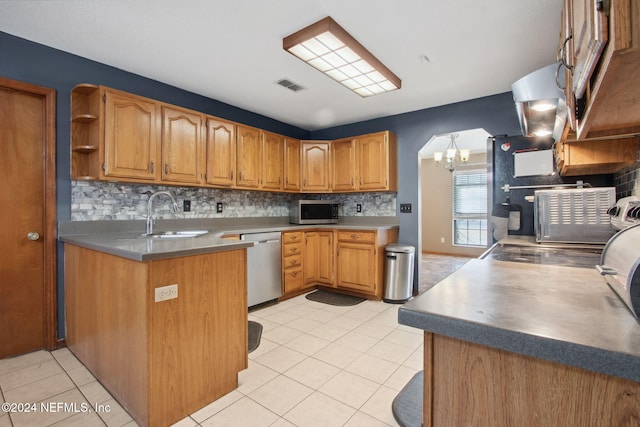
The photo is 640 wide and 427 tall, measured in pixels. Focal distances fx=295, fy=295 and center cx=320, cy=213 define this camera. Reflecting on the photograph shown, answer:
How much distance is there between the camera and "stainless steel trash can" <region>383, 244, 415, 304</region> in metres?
3.58

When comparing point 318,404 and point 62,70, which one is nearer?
point 318,404

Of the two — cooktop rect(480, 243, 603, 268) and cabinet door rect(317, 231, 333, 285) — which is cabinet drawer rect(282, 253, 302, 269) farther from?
cooktop rect(480, 243, 603, 268)

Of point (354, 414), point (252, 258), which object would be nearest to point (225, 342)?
point (354, 414)

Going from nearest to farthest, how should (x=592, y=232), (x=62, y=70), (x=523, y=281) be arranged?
(x=523, y=281) → (x=592, y=232) → (x=62, y=70)

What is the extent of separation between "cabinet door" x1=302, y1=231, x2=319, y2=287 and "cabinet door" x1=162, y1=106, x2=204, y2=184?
1.56 metres

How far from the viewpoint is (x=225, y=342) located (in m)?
1.80

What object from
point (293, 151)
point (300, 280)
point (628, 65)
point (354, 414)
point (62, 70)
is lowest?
point (354, 414)

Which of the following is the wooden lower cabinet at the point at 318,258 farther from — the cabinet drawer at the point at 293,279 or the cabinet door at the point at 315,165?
the cabinet door at the point at 315,165

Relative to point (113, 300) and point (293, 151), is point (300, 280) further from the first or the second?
point (113, 300)

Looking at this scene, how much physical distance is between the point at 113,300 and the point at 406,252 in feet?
9.61

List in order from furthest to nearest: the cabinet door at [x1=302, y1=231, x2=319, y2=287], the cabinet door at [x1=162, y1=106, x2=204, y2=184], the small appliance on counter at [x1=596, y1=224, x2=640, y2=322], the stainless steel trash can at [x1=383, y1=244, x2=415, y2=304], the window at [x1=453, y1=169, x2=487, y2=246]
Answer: the window at [x1=453, y1=169, x2=487, y2=246], the cabinet door at [x1=302, y1=231, x2=319, y2=287], the stainless steel trash can at [x1=383, y1=244, x2=415, y2=304], the cabinet door at [x1=162, y1=106, x2=204, y2=184], the small appliance on counter at [x1=596, y1=224, x2=640, y2=322]

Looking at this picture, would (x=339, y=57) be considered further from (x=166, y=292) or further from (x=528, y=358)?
(x=528, y=358)

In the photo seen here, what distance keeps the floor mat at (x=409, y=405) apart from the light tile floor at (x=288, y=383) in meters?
0.04

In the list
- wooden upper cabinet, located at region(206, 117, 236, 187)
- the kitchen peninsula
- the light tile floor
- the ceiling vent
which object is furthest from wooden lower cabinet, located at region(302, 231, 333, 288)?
the kitchen peninsula
